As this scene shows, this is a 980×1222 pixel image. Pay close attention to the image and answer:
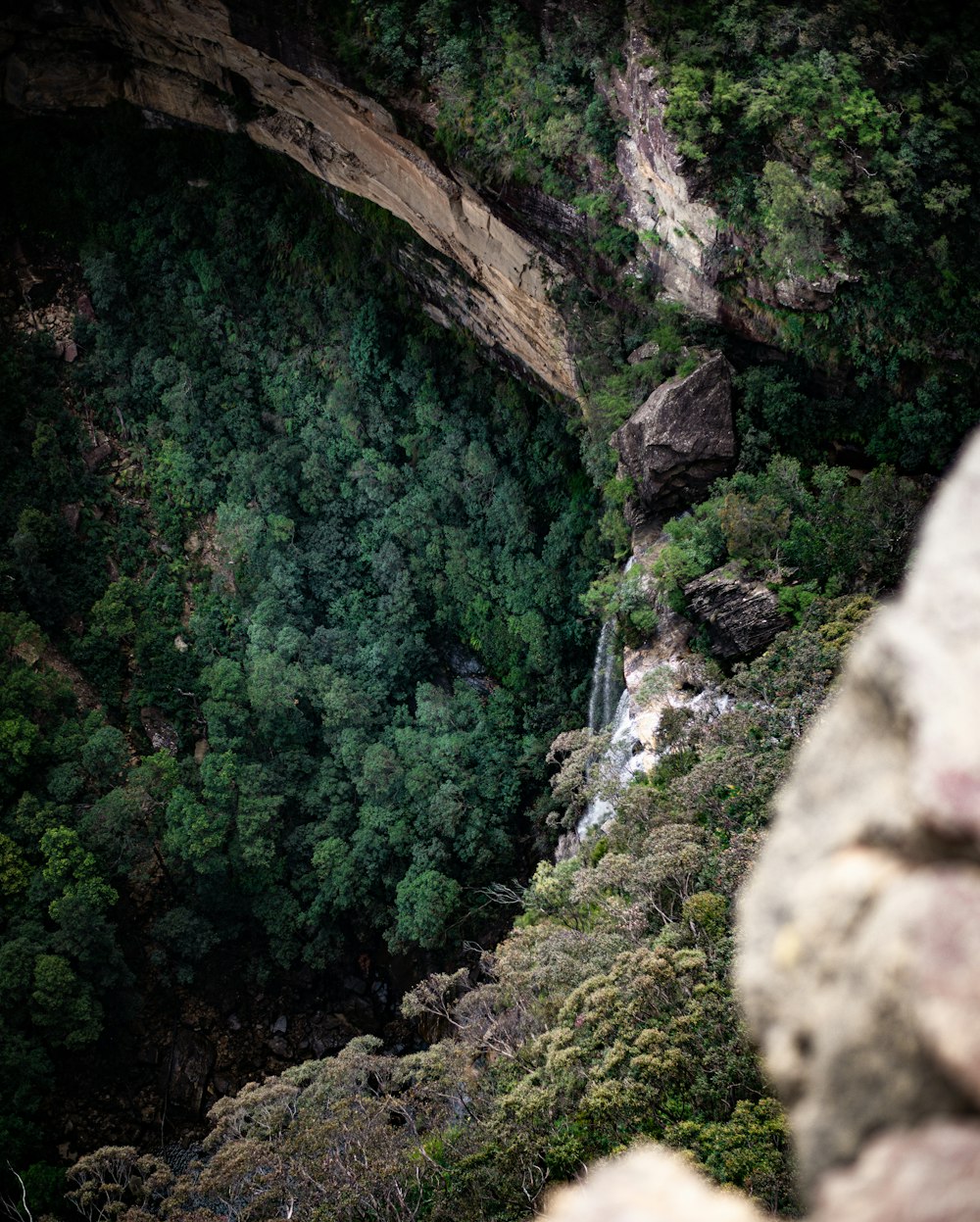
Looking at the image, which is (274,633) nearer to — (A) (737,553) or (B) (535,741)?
(B) (535,741)

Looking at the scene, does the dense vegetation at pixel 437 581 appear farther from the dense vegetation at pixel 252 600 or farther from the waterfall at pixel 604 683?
the waterfall at pixel 604 683

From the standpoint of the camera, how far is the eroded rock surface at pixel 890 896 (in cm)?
218

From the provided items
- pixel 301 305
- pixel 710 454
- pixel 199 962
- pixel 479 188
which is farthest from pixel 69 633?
pixel 710 454

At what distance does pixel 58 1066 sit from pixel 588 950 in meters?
13.5

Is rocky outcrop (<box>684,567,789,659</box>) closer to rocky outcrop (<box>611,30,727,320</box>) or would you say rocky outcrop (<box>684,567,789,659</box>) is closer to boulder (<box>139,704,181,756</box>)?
rocky outcrop (<box>611,30,727,320</box>)

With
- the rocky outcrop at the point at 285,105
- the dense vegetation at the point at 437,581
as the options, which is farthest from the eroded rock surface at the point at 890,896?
the rocky outcrop at the point at 285,105

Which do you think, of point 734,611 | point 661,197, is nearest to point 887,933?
point 734,611

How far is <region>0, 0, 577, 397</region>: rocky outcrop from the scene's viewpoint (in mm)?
19469

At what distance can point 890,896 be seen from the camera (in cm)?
231

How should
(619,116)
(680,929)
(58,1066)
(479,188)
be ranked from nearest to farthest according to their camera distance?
(680,929) < (619,116) < (479,188) < (58,1066)

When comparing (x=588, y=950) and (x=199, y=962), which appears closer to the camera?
(x=588, y=950)

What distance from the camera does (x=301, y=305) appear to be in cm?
2559

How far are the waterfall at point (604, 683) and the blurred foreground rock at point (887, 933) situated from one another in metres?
15.2

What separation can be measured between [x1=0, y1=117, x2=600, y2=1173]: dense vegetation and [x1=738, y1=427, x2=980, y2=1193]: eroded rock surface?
18.5 meters
